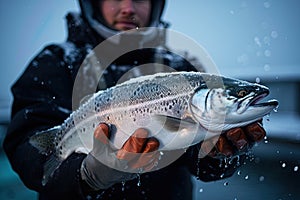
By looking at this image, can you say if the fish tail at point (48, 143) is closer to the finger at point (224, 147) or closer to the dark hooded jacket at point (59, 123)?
the dark hooded jacket at point (59, 123)

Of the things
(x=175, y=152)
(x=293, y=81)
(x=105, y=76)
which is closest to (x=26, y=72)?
(x=105, y=76)

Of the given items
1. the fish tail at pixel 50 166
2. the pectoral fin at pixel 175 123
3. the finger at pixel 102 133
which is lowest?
the fish tail at pixel 50 166

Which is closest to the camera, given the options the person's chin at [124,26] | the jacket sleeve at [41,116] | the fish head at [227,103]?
the fish head at [227,103]

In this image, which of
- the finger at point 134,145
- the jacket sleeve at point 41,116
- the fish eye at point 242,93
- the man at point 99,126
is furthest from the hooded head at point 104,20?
the fish eye at point 242,93

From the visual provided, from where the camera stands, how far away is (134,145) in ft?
3.40

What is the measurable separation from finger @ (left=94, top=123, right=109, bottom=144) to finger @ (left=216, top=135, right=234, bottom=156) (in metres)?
0.38

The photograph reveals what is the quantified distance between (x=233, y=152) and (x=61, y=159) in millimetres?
665

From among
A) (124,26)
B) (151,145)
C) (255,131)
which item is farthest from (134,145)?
(124,26)

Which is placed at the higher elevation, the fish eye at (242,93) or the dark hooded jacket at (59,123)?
the fish eye at (242,93)

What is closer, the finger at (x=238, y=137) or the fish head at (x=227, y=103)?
the fish head at (x=227, y=103)

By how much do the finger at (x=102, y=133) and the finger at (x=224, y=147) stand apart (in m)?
0.38

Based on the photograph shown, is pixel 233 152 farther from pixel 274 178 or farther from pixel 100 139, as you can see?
pixel 274 178

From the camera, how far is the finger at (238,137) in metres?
1.06

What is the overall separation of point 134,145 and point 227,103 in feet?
1.03
